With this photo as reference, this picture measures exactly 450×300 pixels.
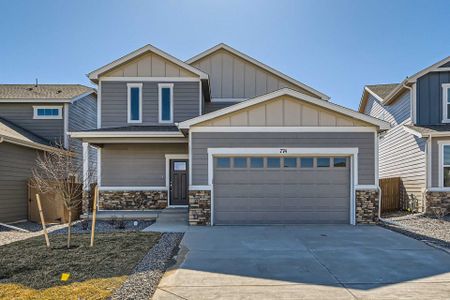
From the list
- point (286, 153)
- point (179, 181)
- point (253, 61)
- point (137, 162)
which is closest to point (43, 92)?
point (137, 162)

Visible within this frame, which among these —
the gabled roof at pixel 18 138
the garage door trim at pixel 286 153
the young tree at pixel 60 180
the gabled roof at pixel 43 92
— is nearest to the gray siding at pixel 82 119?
the gabled roof at pixel 43 92

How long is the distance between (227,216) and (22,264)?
6.12 meters

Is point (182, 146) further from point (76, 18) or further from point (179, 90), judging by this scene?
point (76, 18)

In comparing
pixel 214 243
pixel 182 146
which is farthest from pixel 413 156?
pixel 214 243

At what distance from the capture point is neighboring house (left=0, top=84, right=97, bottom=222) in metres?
12.4

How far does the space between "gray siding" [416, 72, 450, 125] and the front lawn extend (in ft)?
40.0

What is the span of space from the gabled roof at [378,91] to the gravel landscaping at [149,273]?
14.6 metres

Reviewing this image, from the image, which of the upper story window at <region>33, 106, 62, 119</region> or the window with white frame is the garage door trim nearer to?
the window with white frame

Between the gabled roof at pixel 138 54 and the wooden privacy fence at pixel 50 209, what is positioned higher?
the gabled roof at pixel 138 54

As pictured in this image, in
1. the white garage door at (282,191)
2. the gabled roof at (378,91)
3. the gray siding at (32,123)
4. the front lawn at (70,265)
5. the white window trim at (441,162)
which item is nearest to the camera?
the front lawn at (70,265)

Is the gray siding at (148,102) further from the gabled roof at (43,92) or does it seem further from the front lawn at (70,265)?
the front lawn at (70,265)

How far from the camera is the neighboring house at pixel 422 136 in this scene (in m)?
13.6

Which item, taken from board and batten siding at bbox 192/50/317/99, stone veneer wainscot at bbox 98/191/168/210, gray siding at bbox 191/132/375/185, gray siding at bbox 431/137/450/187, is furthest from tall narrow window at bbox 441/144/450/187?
stone veneer wainscot at bbox 98/191/168/210

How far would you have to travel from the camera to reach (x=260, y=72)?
55.6 feet
